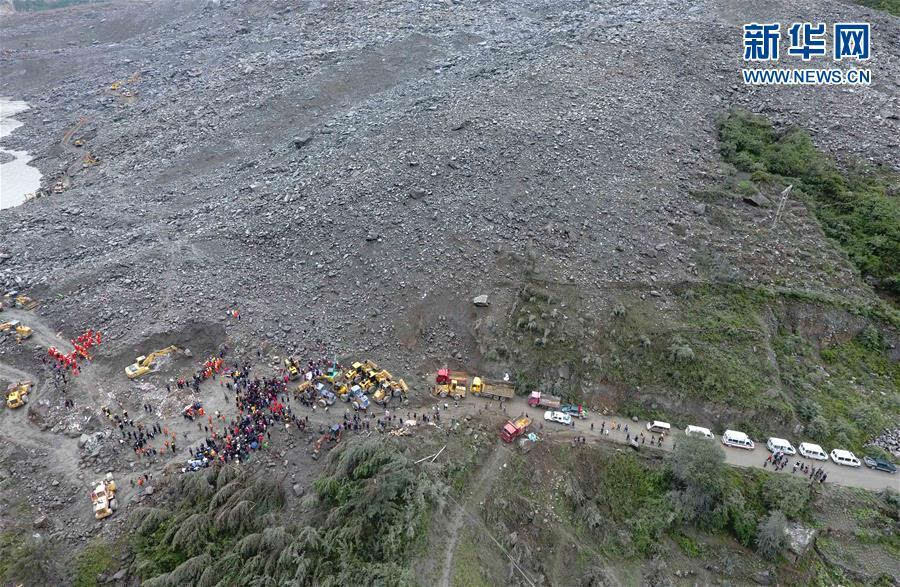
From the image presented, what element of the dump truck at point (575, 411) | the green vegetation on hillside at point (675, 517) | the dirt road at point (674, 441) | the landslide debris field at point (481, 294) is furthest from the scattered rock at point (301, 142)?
the green vegetation on hillside at point (675, 517)

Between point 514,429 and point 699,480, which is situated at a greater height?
point 514,429

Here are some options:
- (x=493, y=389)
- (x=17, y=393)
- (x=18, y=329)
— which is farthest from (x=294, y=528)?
(x=18, y=329)

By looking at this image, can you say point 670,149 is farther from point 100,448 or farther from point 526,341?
point 100,448

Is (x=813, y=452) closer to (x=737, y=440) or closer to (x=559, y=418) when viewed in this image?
(x=737, y=440)

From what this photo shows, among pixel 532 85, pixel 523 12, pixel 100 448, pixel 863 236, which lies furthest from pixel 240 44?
pixel 863 236

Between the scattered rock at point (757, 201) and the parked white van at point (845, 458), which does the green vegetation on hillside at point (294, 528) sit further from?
the scattered rock at point (757, 201)

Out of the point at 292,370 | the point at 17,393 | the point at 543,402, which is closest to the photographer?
the point at 17,393
